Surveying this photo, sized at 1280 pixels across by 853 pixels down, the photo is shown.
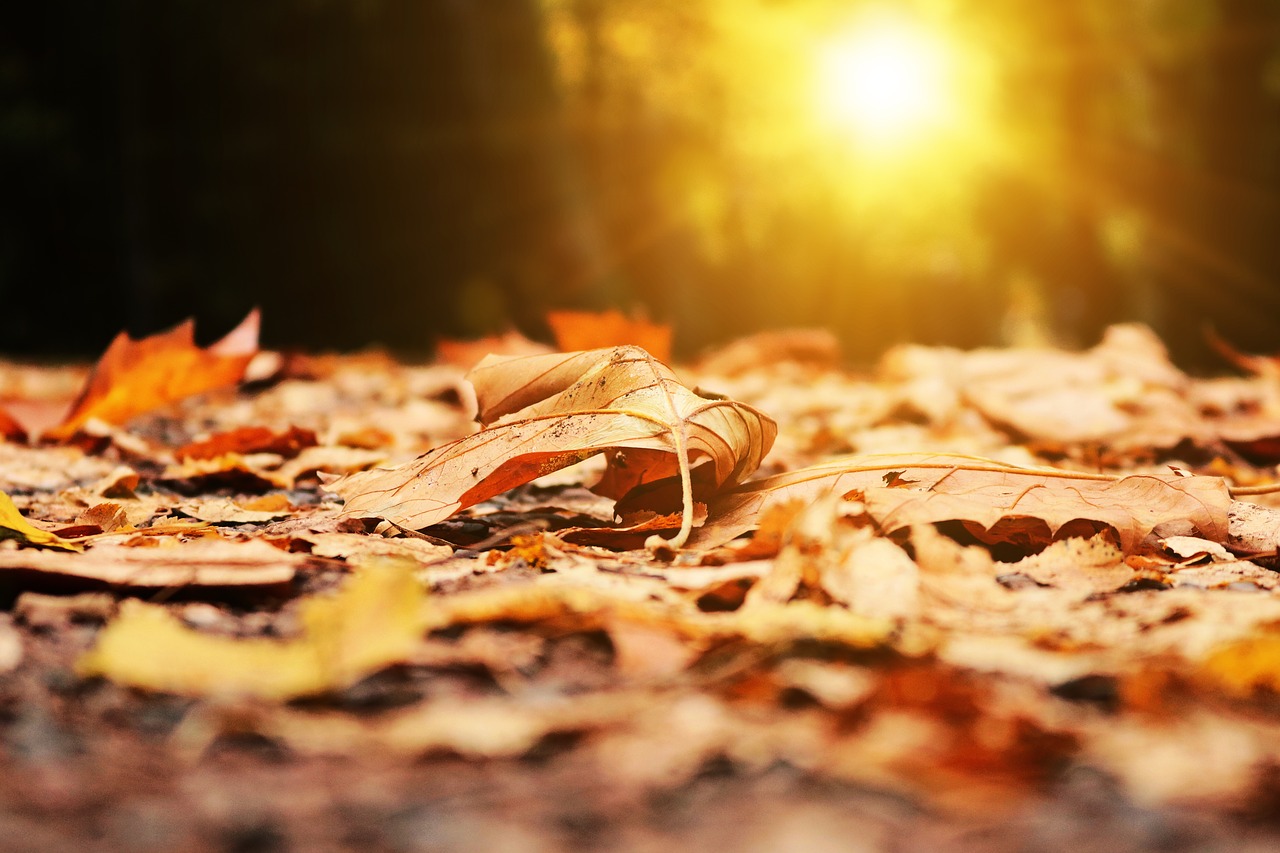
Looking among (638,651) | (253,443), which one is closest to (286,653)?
(638,651)

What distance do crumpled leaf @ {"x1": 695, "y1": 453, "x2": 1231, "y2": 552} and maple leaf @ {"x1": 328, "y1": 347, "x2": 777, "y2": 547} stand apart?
64mm

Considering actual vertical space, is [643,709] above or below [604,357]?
below

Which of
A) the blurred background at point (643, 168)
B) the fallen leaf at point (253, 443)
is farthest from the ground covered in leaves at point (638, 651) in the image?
the blurred background at point (643, 168)

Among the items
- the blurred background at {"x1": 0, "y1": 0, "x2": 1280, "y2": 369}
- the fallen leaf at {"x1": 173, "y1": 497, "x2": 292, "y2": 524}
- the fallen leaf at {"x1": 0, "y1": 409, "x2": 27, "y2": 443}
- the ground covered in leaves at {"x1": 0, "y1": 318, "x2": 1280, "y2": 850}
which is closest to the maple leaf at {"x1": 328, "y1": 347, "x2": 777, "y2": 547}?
the ground covered in leaves at {"x1": 0, "y1": 318, "x2": 1280, "y2": 850}

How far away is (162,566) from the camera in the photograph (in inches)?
32.1

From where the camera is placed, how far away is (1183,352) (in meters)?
11.2

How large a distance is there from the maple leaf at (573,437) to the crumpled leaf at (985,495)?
0.06 metres

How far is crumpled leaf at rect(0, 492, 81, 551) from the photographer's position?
2.92 feet

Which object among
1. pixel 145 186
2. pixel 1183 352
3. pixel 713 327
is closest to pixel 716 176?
pixel 713 327

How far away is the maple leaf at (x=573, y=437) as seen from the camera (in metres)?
1.01

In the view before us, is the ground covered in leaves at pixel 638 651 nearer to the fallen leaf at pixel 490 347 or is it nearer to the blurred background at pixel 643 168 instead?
the fallen leaf at pixel 490 347

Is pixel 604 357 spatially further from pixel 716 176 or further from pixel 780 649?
pixel 716 176

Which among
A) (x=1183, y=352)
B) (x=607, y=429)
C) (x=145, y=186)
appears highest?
(x=145, y=186)

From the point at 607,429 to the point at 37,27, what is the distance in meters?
8.64
